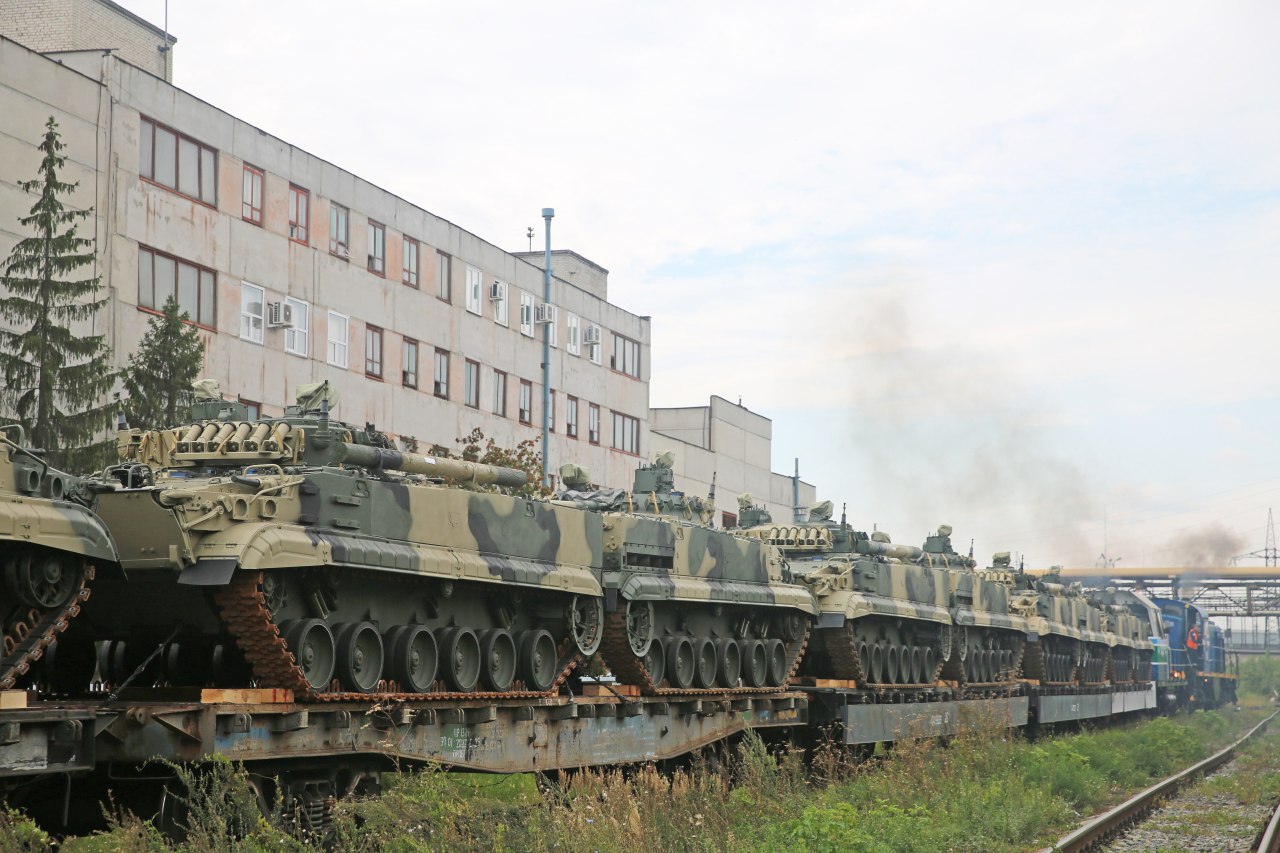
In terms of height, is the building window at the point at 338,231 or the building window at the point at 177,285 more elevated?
the building window at the point at 338,231

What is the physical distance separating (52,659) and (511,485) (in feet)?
17.3

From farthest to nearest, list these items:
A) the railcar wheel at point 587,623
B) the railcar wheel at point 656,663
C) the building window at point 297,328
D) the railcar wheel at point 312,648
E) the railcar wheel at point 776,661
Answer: the building window at point 297,328 < the railcar wheel at point 776,661 < the railcar wheel at point 656,663 < the railcar wheel at point 587,623 < the railcar wheel at point 312,648

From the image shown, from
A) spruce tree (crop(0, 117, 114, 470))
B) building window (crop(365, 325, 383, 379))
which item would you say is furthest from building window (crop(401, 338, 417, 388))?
spruce tree (crop(0, 117, 114, 470))

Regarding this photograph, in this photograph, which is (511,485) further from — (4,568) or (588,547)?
(4,568)

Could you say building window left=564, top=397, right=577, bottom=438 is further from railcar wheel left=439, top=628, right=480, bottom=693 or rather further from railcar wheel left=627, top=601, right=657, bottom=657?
railcar wheel left=439, top=628, right=480, bottom=693

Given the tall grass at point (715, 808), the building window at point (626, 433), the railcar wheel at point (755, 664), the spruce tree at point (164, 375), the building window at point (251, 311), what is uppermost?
the building window at point (251, 311)

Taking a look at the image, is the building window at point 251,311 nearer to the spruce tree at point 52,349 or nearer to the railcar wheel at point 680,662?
the spruce tree at point 52,349

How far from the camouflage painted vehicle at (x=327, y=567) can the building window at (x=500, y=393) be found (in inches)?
1120

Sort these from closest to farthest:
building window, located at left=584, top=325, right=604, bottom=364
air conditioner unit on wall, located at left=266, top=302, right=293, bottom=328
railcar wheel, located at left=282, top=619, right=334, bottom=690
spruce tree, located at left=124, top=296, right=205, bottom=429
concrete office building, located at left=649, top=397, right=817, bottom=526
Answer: railcar wheel, located at left=282, top=619, right=334, bottom=690 < spruce tree, located at left=124, top=296, right=205, bottom=429 < air conditioner unit on wall, located at left=266, top=302, right=293, bottom=328 < building window, located at left=584, top=325, right=604, bottom=364 < concrete office building, located at left=649, top=397, right=817, bottom=526

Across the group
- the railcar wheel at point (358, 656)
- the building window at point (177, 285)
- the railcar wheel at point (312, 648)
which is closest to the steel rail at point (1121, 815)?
the railcar wheel at point (358, 656)

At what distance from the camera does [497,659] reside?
58.7 ft

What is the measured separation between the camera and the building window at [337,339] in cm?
3959

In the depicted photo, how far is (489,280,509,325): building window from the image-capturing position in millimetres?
46938

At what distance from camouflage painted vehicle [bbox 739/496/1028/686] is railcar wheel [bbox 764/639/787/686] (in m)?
1.10
